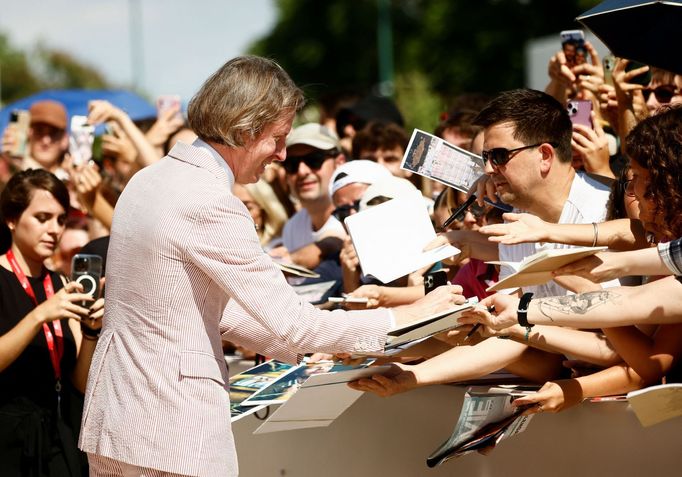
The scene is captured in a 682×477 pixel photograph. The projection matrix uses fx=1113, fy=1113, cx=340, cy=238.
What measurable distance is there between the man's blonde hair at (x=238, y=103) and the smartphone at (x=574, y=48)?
265cm

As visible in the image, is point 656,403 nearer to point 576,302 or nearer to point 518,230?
point 576,302

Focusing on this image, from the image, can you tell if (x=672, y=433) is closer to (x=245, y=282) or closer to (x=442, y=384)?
(x=442, y=384)

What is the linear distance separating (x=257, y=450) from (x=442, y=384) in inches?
56.0

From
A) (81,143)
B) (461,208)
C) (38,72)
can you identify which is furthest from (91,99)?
(38,72)

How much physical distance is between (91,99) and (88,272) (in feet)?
21.7

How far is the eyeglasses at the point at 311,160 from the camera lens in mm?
6934

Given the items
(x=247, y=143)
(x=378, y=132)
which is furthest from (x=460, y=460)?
(x=378, y=132)

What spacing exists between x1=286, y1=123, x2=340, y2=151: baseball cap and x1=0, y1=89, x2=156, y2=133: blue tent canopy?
3776 millimetres

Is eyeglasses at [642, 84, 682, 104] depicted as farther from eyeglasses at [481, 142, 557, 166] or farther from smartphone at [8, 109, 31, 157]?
smartphone at [8, 109, 31, 157]

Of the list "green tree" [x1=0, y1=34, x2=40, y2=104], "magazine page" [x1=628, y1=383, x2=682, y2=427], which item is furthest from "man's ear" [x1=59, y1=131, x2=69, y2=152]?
"green tree" [x1=0, y1=34, x2=40, y2=104]

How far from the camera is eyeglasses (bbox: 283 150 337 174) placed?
6.93 meters

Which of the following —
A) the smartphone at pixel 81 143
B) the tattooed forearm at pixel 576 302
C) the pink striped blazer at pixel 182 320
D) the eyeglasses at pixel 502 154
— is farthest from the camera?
the smartphone at pixel 81 143

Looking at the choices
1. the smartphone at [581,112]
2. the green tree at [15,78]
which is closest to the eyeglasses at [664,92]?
the smartphone at [581,112]

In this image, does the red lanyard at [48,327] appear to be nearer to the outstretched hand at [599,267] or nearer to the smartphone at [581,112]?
the outstretched hand at [599,267]
